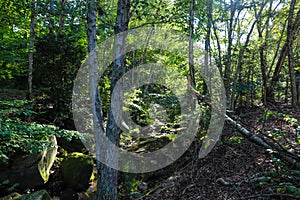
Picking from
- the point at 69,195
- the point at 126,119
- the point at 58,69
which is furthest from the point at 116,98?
the point at 126,119

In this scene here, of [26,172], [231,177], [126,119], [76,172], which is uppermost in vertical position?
[126,119]

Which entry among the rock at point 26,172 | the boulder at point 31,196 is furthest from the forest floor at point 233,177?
the rock at point 26,172

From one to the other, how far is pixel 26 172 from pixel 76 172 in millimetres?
1342

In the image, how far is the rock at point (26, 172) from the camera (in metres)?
5.57

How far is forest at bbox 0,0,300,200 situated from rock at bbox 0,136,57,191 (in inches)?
0.9

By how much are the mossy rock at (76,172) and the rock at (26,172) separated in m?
0.65

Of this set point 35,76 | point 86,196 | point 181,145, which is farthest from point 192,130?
point 35,76

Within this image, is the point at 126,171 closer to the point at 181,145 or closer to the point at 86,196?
the point at 86,196

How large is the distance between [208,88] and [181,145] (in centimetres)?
229

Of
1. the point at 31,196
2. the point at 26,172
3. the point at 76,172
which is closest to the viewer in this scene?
the point at 31,196

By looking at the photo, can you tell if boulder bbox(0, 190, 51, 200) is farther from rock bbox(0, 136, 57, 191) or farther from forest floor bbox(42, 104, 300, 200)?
forest floor bbox(42, 104, 300, 200)

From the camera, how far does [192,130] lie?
648 centimetres

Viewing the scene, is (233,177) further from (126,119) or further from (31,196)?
(126,119)

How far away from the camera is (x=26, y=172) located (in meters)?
5.73
